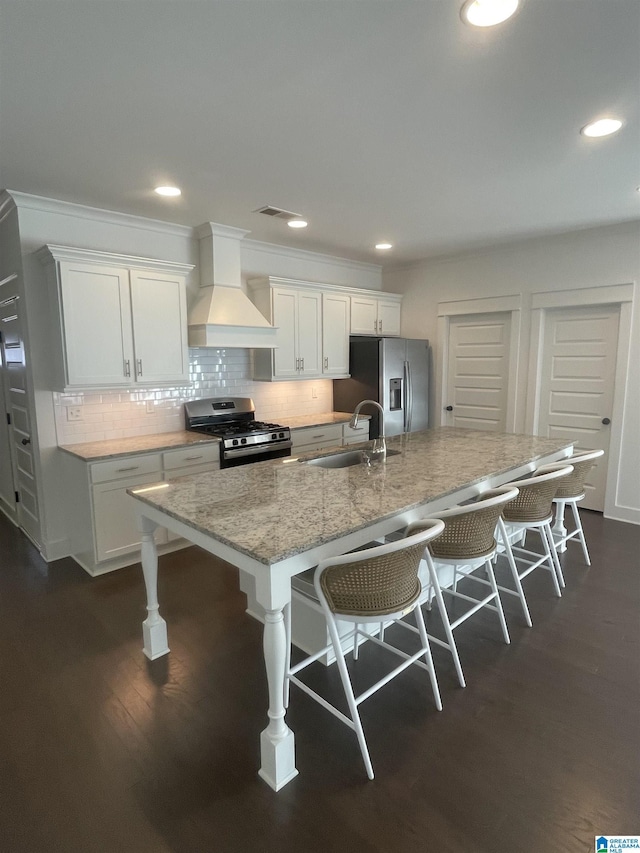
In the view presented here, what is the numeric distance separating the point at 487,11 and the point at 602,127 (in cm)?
119

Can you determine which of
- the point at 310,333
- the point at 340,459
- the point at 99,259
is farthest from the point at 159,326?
the point at 340,459

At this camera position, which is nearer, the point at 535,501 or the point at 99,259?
the point at 535,501

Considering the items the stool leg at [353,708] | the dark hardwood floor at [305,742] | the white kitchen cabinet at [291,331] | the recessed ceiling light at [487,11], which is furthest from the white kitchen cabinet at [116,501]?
the recessed ceiling light at [487,11]

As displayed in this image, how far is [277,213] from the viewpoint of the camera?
3686mm

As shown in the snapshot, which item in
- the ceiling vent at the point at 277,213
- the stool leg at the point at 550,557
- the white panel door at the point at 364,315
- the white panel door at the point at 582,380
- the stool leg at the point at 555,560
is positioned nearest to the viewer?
the stool leg at the point at 550,557

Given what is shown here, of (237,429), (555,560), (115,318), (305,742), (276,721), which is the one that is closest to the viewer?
(276,721)

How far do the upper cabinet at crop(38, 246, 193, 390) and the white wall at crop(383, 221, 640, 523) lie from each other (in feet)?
9.98

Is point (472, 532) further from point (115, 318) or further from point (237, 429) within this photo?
point (115, 318)

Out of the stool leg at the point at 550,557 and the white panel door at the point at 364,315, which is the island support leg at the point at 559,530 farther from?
the white panel door at the point at 364,315

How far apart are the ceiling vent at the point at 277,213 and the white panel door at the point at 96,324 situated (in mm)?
1147

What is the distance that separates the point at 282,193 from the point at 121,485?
2379 millimetres

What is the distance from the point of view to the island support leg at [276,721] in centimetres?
166
